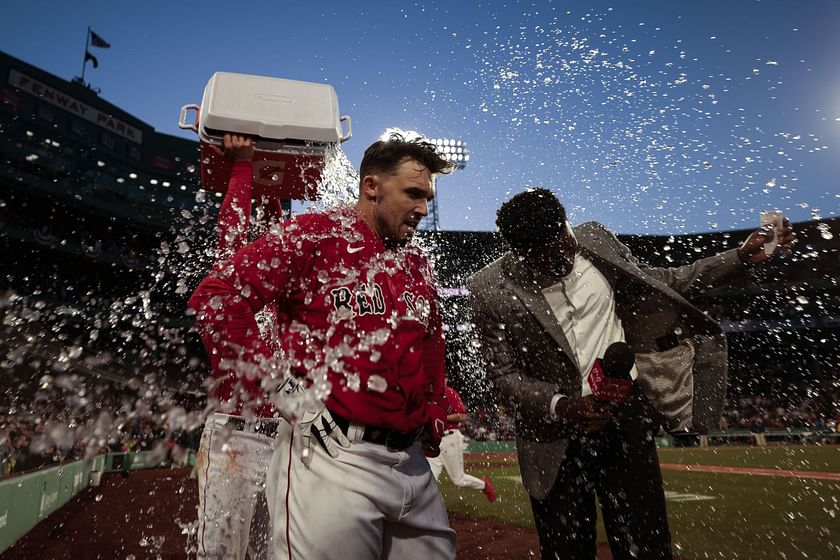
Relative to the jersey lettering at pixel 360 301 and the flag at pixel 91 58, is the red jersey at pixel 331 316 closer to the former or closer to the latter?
the jersey lettering at pixel 360 301

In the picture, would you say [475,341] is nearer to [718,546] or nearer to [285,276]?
[285,276]

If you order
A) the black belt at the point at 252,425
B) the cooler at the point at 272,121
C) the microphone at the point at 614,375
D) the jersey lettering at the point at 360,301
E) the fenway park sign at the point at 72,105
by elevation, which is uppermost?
the fenway park sign at the point at 72,105

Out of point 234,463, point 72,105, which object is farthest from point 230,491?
point 72,105

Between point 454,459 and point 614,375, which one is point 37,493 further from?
point 614,375

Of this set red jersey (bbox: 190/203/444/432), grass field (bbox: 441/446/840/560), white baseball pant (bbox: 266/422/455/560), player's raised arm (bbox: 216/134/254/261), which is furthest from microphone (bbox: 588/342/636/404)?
grass field (bbox: 441/446/840/560)

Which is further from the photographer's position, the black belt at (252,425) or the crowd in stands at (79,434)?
the crowd in stands at (79,434)

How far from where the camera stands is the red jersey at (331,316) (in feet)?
5.73

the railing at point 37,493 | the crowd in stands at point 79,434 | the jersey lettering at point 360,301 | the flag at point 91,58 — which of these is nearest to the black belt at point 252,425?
the jersey lettering at point 360,301

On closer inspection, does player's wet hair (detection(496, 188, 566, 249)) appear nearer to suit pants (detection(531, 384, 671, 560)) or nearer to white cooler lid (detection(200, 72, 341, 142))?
suit pants (detection(531, 384, 671, 560))

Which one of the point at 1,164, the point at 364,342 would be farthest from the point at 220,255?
the point at 1,164

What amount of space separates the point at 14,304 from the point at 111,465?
48.5 ft

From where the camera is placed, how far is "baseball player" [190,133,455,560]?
1.71m

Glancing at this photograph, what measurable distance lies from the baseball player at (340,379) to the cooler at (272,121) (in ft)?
3.92

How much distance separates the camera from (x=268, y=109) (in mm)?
3164
